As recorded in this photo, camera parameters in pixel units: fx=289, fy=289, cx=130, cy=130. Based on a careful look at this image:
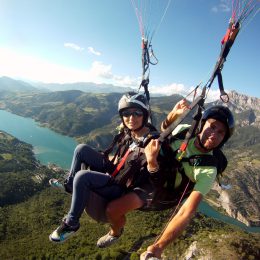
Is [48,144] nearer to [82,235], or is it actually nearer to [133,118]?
[82,235]

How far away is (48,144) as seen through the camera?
12756 centimetres

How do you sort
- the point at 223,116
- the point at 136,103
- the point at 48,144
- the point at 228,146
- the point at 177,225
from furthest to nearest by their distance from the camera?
1. the point at 228,146
2. the point at 48,144
3. the point at 136,103
4. the point at 223,116
5. the point at 177,225

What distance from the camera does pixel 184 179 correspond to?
3.71m

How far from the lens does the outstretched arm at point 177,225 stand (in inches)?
108

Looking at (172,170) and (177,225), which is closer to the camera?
(177,225)

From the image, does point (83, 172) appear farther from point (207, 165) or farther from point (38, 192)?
point (38, 192)

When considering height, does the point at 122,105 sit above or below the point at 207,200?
above

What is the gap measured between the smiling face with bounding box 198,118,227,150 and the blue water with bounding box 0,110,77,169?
10028 cm

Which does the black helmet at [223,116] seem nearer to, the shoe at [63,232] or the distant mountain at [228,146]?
the shoe at [63,232]

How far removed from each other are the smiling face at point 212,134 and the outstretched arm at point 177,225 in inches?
28.0

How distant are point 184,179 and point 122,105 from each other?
4.56 feet

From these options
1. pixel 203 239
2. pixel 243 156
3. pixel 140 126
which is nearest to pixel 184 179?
pixel 140 126

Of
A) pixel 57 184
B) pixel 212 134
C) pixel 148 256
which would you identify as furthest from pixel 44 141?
pixel 148 256

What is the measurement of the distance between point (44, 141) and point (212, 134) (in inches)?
5307
